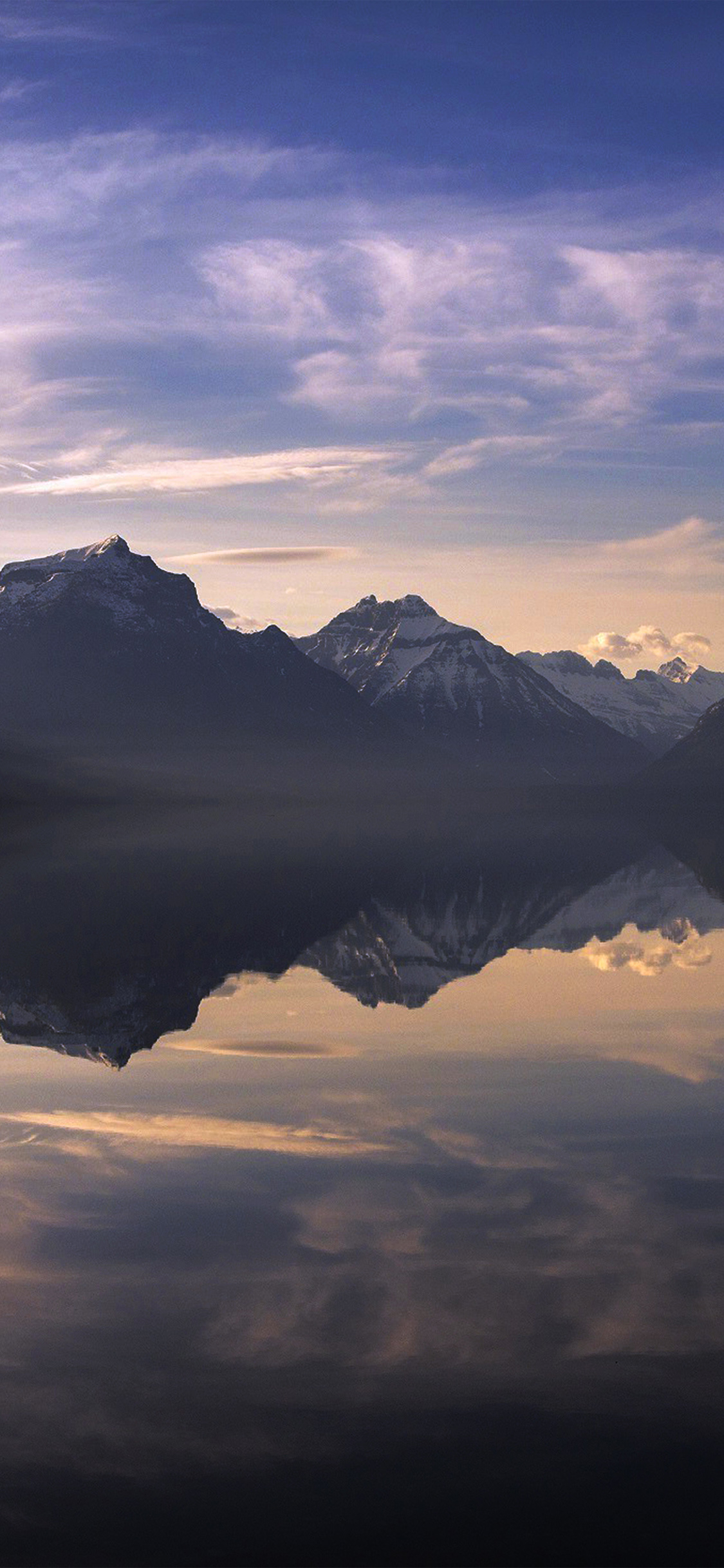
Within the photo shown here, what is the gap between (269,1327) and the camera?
21391mm

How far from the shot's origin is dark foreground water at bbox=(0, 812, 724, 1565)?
659 inches

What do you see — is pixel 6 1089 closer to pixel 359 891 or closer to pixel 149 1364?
pixel 149 1364

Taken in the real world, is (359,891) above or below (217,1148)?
above

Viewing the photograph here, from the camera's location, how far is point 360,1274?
2348cm

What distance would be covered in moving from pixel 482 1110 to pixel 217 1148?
7.40m

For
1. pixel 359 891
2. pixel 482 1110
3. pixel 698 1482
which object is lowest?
pixel 698 1482

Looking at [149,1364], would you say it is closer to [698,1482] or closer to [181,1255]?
[181,1255]

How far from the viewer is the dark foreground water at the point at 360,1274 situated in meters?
16.7

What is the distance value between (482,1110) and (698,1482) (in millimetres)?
18084

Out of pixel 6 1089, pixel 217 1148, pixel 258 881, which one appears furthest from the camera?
pixel 258 881

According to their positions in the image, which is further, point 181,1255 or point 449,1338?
point 181,1255

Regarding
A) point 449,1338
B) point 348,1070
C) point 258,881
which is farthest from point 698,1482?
point 258,881

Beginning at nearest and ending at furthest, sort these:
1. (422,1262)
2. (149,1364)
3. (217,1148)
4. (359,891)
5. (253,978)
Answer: (149,1364)
(422,1262)
(217,1148)
(253,978)
(359,891)

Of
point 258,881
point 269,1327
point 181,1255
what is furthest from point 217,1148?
point 258,881
